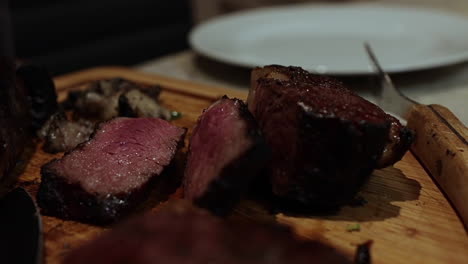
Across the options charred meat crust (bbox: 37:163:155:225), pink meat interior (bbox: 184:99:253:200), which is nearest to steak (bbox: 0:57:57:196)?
charred meat crust (bbox: 37:163:155:225)

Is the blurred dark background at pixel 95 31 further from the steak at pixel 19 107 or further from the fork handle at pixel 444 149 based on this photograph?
the fork handle at pixel 444 149

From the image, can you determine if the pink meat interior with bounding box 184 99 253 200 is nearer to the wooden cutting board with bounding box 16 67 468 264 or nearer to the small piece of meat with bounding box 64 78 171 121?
the wooden cutting board with bounding box 16 67 468 264

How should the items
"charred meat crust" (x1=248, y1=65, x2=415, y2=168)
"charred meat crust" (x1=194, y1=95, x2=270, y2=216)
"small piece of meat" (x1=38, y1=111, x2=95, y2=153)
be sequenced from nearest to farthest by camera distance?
"charred meat crust" (x1=194, y1=95, x2=270, y2=216) < "charred meat crust" (x1=248, y1=65, x2=415, y2=168) < "small piece of meat" (x1=38, y1=111, x2=95, y2=153)

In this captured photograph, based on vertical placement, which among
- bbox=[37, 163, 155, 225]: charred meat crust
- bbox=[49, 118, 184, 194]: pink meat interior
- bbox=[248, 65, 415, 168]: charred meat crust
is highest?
bbox=[248, 65, 415, 168]: charred meat crust

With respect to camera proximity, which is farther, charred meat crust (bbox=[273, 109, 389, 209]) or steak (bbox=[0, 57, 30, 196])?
steak (bbox=[0, 57, 30, 196])

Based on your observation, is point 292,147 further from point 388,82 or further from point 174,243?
point 388,82
